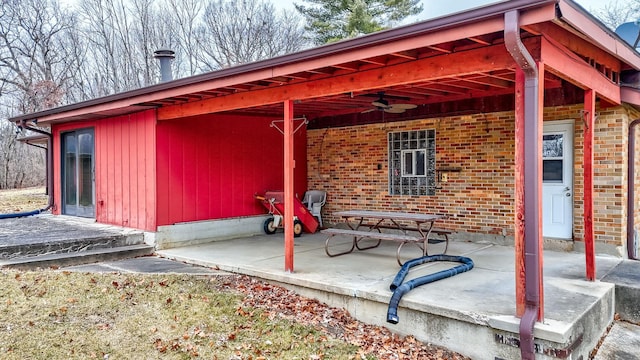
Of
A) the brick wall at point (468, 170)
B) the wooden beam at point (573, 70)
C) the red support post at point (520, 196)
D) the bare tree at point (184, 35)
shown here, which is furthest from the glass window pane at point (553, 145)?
the bare tree at point (184, 35)

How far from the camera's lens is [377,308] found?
454cm

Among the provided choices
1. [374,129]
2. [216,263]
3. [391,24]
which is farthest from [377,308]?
Answer: [391,24]

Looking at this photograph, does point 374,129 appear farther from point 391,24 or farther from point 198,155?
point 391,24

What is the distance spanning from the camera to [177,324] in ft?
14.5

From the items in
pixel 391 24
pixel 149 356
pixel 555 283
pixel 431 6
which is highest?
pixel 431 6

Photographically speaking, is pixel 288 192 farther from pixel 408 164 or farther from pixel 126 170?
pixel 126 170

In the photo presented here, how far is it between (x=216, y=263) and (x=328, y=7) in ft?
56.1

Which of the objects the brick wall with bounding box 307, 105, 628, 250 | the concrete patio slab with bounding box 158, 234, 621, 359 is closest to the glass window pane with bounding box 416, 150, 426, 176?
the brick wall with bounding box 307, 105, 628, 250

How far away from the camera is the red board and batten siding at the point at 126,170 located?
7711 millimetres

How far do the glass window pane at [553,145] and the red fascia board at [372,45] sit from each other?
3885 millimetres

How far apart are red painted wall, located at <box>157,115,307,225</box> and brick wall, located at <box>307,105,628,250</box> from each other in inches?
37.9

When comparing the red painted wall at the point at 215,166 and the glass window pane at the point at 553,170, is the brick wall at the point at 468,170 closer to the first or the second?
the glass window pane at the point at 553,170

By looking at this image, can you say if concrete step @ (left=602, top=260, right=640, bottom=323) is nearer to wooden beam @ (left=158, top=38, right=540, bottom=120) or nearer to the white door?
the white door

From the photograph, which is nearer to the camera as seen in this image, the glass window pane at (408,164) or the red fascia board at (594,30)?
the red fascia board at (594,30)
